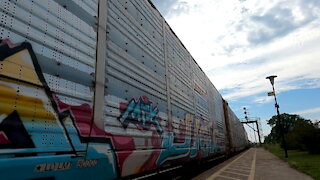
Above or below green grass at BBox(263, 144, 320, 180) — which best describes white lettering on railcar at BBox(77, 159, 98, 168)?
above

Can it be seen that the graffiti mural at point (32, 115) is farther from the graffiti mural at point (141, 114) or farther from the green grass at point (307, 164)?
the green grass at point (307, 164)

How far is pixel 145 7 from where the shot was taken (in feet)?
18.9

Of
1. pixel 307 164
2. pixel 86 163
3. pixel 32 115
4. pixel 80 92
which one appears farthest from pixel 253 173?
pixel 32 115

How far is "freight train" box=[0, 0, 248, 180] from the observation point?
2236 millimetres

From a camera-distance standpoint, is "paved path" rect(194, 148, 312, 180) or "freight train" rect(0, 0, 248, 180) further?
"paved path" rect(194, 148, 312, 180)

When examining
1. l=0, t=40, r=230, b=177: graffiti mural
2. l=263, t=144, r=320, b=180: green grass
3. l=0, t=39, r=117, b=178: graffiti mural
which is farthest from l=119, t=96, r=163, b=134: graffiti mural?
l=263, t=144, r=320, b=180: green grass

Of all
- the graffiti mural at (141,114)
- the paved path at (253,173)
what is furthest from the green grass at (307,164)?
the graffiti mural at (141,114)

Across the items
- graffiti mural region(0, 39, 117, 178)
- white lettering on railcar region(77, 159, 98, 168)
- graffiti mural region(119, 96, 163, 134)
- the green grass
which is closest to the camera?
graffiti mural region(0, 39, 117, 178)

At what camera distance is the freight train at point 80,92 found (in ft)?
7.34

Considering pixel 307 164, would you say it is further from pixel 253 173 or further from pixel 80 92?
pixel 80 92

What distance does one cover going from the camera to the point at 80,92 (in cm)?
303

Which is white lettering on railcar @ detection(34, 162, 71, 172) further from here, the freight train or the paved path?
the paved path

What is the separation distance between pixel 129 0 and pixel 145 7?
918 millimetres

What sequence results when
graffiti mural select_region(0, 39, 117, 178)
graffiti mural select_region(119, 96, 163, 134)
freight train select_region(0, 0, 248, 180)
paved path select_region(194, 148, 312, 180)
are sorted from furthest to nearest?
paved path select_region(194, 148, 312, 180) → graffiti mural select_region(119, 96, 163, 134) → freight train select_region(0, 0, 248, 180) → graffiti mural select_region(0, 39, 117, 178)
